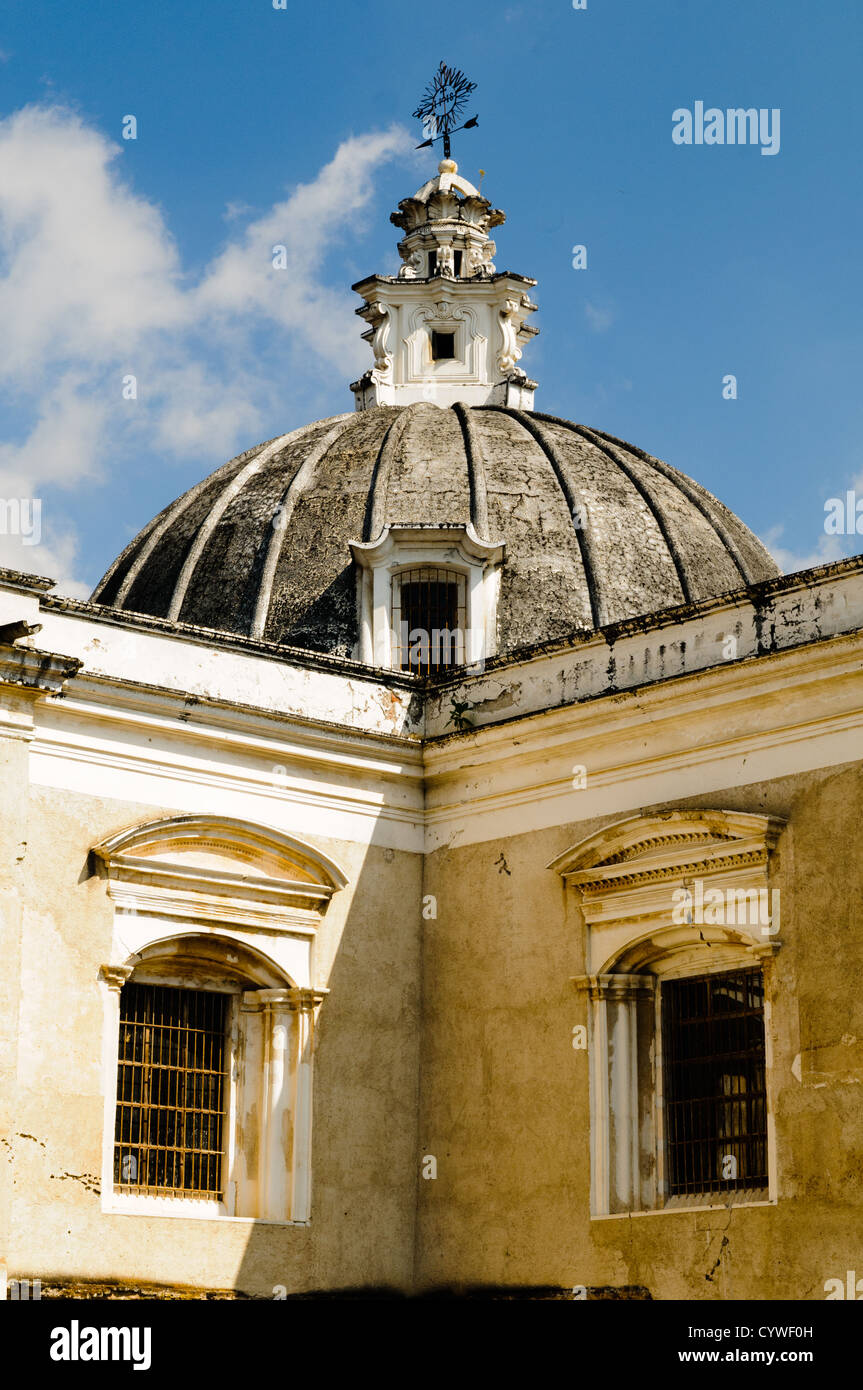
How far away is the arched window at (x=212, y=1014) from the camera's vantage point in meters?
15.9

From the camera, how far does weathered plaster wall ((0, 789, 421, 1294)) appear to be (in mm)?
14933

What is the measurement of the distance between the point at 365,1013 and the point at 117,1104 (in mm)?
2344

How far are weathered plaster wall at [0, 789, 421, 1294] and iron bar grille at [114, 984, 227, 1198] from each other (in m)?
0.46

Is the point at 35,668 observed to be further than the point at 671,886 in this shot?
No

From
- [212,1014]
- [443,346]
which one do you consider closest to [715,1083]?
[212,1014]

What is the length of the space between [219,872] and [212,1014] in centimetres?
116

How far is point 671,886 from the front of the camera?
1588 cm

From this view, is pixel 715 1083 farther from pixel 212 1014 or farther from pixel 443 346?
pixel 443 346

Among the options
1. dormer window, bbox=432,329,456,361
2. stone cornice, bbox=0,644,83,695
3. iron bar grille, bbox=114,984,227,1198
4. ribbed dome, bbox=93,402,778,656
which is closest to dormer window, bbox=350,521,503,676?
A: ribbed dome, bbox=93,402,778,656

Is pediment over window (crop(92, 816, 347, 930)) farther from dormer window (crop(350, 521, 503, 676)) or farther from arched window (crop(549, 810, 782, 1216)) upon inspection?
dormer window (crop(350, 521, 503, 676))

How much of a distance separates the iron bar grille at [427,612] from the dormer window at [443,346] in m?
5.78

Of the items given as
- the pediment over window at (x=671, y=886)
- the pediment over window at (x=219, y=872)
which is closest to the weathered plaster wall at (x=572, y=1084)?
the pediment over window at (x=671, y=886)

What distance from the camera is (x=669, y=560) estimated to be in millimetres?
22062
